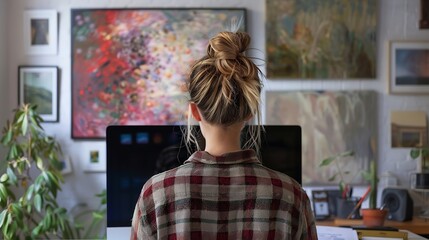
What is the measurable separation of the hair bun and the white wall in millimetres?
2087

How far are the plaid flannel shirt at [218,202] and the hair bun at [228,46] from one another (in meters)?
0.20

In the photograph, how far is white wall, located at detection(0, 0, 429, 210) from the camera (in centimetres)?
332

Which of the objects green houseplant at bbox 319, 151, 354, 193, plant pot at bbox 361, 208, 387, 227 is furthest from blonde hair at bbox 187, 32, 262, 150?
green houseplant at bbox 319, 151, 354, 193

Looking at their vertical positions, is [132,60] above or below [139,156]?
above

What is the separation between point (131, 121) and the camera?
330cm

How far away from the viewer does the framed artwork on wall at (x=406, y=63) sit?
3365 mm

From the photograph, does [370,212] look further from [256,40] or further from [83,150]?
[83,150]

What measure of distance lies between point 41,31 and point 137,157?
1777mm

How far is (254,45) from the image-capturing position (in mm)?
3314

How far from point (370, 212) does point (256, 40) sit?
50.5 inches

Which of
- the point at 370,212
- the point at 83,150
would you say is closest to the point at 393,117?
the point at 370,212

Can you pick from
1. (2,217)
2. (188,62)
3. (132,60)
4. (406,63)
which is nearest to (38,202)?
(2,217)

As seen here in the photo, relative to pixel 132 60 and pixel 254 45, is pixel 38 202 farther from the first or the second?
pixel 254 45

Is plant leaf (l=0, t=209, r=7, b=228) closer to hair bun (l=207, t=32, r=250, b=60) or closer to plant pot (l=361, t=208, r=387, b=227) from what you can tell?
plant pot (l=361, t=208, r=387, b=227)
